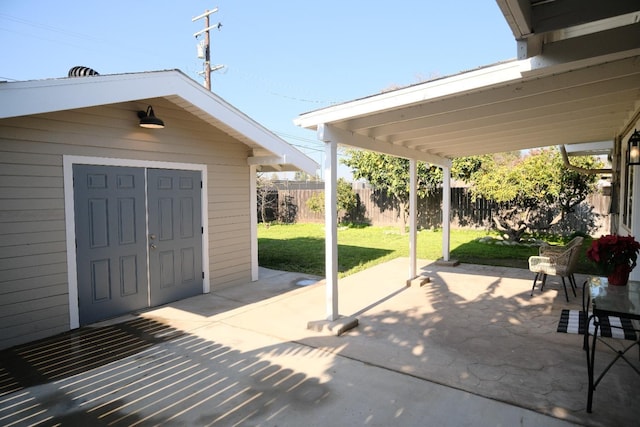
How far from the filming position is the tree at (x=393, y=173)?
13578 mm

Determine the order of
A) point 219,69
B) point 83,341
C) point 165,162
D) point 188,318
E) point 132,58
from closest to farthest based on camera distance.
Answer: point 83,341 < point 188,318 < point 165,162 < point 219,69 < point 132,58

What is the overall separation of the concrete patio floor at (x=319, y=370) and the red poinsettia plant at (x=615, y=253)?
37.6 inches

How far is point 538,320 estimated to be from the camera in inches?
182

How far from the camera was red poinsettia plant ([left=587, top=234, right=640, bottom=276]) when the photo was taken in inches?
121

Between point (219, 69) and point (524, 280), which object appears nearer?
point (524, 280)

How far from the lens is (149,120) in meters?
4.97

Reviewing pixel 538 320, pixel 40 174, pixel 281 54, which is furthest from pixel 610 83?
pixel 281 54

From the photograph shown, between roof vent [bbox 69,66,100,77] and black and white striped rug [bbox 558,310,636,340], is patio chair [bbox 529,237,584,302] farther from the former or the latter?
roof vent [bbox 69,66,100,77]

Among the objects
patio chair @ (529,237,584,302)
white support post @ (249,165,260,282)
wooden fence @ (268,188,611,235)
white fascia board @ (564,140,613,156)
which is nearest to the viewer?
patio chair @ (529,237,584,302)

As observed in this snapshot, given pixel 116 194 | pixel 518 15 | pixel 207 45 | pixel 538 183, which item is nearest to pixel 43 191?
pixel 116 194

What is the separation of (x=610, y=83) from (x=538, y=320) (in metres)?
2.83

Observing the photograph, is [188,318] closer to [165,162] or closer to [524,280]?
[165,162]

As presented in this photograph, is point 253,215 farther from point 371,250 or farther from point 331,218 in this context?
point 371,250

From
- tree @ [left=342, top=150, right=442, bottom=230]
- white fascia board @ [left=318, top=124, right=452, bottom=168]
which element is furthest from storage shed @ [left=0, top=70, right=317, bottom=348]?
tree @ [left=342, top=150, right=442, bottom=230]
